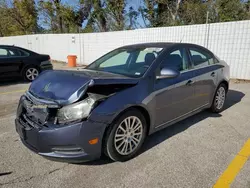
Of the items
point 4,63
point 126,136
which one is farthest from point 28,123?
point 4,63

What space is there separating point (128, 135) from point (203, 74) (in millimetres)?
2015

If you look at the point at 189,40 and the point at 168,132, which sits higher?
the point at 189,40

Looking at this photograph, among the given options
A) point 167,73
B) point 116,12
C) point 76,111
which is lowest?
point 76,111

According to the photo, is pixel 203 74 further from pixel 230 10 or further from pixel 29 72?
pixel 230 10

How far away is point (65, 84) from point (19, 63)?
19.7ft

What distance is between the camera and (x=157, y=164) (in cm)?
275

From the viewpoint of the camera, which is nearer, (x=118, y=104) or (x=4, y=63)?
(x=118, y=104)

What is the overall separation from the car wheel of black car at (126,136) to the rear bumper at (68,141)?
15 cm

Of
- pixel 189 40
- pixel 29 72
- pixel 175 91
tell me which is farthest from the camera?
pixel 189 40

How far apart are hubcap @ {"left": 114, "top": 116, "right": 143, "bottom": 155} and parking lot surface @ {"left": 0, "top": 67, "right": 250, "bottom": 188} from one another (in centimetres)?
18

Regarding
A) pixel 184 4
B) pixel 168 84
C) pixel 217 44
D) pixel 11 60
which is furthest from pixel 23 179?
pixel 184 4

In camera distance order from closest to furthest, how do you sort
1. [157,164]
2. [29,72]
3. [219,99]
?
[157,164]
[219,99]
[29,72]

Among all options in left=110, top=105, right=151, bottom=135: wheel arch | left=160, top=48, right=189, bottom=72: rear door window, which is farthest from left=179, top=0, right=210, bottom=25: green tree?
left=110, top=105, right=151, bottom=135: wheel arch

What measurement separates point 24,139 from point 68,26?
955 inches
